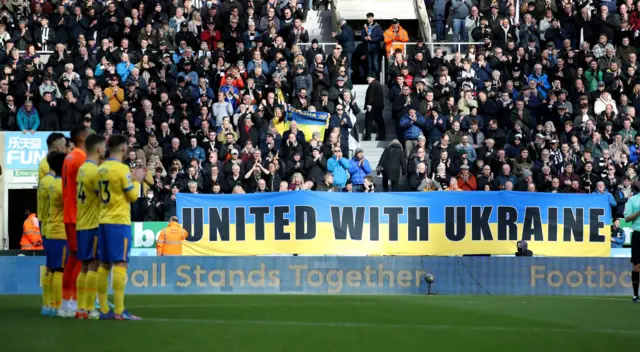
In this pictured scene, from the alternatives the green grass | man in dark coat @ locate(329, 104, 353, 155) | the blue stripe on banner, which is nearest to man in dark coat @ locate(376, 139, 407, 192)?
man in dark coat @ locate(329, 104, 353, 155)

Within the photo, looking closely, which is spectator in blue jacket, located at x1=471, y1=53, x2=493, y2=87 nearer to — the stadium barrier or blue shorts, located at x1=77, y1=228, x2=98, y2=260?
the stadium barrier

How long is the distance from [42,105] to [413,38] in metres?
13.1

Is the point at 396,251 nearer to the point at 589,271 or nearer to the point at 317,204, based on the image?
the point at 317,204

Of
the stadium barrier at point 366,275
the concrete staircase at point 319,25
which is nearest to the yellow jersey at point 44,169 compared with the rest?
the stadium barrier at point 366,275

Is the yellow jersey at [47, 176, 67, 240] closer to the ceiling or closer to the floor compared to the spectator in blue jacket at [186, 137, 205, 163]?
closer to the floor

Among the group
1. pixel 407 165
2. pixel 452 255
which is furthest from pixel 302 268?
pixel 407 165

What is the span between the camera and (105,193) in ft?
43.6

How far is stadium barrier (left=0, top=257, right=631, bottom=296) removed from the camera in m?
23.2

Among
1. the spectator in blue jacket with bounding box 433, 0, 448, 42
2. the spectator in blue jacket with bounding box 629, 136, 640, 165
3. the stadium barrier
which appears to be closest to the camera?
the stadium barrier

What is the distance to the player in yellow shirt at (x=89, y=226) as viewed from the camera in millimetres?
13422

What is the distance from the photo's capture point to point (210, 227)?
24562 mm

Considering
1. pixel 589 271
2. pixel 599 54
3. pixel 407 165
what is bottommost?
pixel 589 271

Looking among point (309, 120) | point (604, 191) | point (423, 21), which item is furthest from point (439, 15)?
point (604, 191)

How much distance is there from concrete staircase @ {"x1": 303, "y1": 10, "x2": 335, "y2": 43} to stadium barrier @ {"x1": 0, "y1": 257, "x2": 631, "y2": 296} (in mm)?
12581
